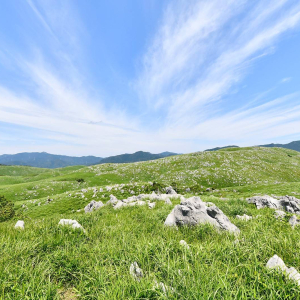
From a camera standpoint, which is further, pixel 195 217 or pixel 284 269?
pixel 195 217

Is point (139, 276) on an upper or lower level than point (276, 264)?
lower

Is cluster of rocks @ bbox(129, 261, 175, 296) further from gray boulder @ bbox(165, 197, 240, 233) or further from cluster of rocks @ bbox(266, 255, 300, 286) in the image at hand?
gray boulder @ bbox(165, 197, 240, 233)

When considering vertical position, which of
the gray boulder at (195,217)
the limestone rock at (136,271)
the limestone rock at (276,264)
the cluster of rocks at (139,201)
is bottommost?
the cluster of rocks at (139,201)

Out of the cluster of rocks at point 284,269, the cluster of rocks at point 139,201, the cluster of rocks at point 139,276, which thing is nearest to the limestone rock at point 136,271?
the cluster of rocks at point 139,276

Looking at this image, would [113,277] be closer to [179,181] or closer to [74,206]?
[74,206]

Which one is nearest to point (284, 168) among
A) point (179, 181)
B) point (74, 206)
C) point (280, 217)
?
point (179, 181)

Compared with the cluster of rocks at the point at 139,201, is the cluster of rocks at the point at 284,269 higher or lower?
higher

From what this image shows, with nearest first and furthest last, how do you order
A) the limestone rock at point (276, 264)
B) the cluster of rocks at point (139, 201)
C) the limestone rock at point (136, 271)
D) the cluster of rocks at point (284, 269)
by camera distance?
the cluster of rocks at point (284, 269)
the limestone rock at point (276, 264)
the limestone rock at point (136, 271)
the cluster of rocks at point (139, 201)

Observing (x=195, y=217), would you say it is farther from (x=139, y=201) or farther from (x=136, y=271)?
(x=139, y=201)

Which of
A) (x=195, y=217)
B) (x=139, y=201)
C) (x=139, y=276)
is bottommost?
(x=139, y=201)

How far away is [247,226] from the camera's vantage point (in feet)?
21.3

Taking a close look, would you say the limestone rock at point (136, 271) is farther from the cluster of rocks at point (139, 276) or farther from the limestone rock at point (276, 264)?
the limestone rock at point (276, 264)

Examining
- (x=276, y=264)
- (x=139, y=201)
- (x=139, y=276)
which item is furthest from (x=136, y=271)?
(x=139, y=201)

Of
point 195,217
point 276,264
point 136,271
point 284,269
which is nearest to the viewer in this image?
point 284,269
